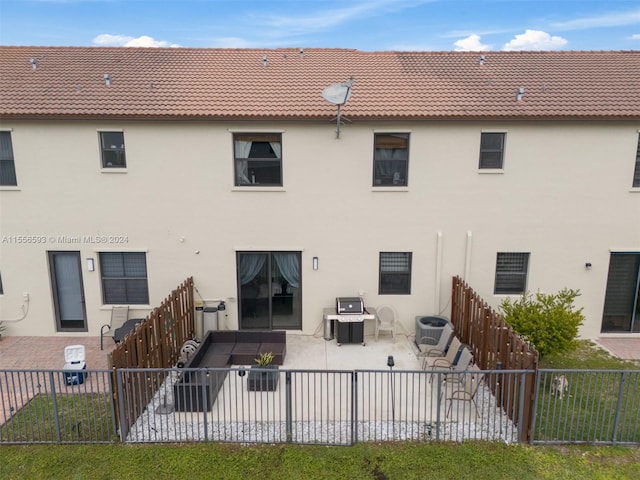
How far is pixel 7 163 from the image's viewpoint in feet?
33.2

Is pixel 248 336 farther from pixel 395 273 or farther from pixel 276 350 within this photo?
pixel 395 273

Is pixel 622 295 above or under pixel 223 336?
above

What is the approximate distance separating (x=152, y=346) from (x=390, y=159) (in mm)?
6939

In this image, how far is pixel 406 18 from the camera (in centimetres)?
2116

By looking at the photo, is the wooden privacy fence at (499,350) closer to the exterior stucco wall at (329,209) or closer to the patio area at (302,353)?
the exterior stucco wall at (329,209)

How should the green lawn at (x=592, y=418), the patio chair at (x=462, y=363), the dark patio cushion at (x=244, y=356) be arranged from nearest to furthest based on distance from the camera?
the green lawn at (x=592, y=418) → the patio chair at (x=462, y=363) → the dark patio cushion at (x=244, y=356)

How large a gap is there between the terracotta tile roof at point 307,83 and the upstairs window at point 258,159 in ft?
2.10

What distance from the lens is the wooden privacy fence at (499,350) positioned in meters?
6.36

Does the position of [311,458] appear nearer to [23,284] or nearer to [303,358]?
[303,358]

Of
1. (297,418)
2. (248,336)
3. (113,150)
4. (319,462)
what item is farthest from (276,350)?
(113,150)

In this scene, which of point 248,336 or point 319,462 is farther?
point 248,336

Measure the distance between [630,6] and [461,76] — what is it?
8321mm

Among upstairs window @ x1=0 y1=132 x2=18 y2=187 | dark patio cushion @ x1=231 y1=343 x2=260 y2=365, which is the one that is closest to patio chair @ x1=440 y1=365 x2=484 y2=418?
dark patio cushion @ x1=231 y1=343 x2=260 y2=365

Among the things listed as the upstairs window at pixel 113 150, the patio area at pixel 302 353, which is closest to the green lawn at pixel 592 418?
the patio area at pixel 302 353
